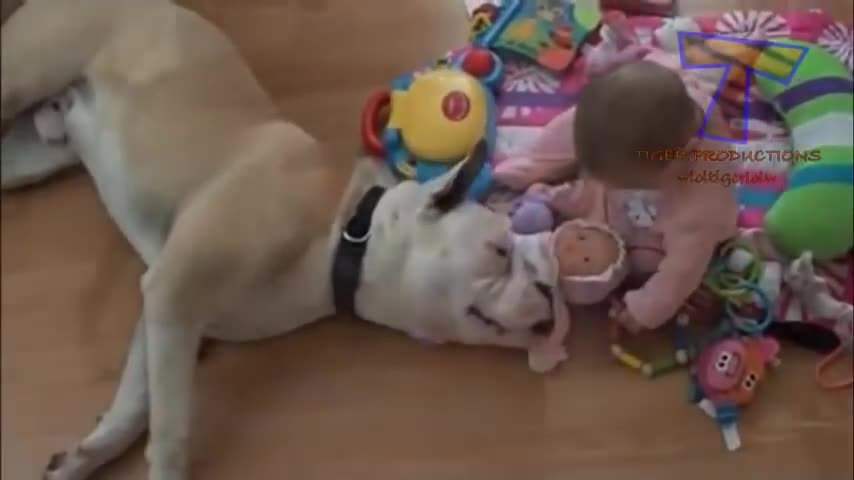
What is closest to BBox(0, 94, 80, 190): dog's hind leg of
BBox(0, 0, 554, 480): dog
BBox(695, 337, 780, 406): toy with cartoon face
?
BBox(0, 0, 554, 480): dog

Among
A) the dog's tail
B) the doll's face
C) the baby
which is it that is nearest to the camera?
the dog's tail

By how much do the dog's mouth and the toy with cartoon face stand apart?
0.17 metres

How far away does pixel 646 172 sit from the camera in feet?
3.65

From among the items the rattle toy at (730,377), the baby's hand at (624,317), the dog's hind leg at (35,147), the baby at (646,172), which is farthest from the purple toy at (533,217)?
the dog's hind leg at (35,147)

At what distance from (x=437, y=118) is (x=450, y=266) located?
0.22 m

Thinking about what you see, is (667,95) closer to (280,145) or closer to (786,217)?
(786,217)

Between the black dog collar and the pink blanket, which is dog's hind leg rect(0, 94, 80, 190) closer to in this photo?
the black dog collar

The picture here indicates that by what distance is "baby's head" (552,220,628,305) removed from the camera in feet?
3.80

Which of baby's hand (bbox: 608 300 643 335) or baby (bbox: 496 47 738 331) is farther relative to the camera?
baby's hand (bbox: 608 300 643 335)

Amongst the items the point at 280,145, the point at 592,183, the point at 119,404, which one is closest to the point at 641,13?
the point at 592,183

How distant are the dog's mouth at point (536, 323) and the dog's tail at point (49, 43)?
0.46m

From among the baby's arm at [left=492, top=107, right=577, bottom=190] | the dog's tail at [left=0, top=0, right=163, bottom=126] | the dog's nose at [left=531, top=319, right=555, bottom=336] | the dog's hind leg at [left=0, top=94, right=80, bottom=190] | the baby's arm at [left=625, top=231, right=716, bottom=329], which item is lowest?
the dog's nose at [left=531, top=319, right=555, bottom=336]

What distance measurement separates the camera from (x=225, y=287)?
3.59 ft

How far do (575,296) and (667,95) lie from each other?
0.80 feet
